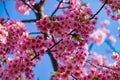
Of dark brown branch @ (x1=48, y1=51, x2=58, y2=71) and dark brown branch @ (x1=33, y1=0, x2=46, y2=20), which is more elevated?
dark brown branch @ (x1=33, y1=0, x2=46, y2=20)

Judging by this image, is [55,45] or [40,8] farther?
[40,8]

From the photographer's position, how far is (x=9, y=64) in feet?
33.1

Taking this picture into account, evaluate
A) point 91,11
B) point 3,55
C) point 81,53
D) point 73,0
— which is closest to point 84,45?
point 81,53

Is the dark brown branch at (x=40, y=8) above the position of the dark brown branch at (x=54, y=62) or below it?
above

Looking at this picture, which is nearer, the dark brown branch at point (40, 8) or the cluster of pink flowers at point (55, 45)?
the cluster of pink flowers at point (55, 45)

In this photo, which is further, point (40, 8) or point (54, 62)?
point (40, 8)

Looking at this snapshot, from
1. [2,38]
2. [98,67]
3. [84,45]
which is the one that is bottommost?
[98,67]

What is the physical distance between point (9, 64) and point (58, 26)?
59.2 inches

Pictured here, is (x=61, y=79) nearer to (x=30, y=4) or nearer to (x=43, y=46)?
(x=43, y=46)

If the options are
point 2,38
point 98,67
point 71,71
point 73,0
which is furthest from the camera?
point 73,0

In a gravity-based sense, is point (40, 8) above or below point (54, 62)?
above

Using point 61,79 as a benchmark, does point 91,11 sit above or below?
above

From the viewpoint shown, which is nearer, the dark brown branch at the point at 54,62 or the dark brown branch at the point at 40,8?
the dark brown branch at the point at 54,62

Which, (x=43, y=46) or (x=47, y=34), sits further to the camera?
(x=47, y=34)
